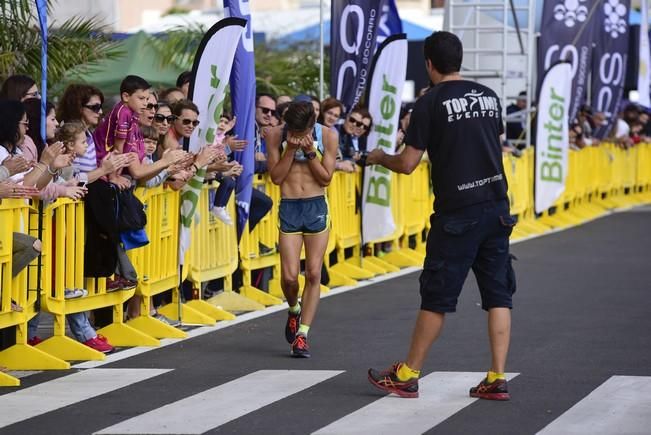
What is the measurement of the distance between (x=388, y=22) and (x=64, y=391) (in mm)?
10308

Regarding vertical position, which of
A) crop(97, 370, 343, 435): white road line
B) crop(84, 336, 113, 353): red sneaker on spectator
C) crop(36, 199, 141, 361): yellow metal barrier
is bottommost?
crop(84, 336, 113, 353): red sneaker on spectator

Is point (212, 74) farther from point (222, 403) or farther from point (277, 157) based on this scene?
point (222, 403)

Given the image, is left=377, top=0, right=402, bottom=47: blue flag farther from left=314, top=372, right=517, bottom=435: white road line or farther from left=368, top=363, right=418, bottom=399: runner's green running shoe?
left=368, top=363, right=418, bottom=399: runner's green running shoe

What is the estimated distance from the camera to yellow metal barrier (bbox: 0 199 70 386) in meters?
10.0

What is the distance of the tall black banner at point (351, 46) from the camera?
1683 centimetres

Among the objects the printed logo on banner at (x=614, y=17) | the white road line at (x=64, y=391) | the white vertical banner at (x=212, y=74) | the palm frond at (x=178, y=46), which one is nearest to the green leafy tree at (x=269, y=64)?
the palm frond at (x=178, y=46)

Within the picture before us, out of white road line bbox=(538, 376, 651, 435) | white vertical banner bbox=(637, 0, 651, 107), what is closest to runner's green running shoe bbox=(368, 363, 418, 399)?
white road line bbox=(538, 376, 651, 435)

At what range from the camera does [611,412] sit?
853 centimetres

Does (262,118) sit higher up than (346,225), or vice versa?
(262,118)

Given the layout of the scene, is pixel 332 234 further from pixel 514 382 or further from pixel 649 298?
pixel 514 382

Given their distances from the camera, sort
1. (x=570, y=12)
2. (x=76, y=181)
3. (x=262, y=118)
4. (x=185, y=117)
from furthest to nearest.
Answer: (x=570, y=12) → (x=262, y=118) → (x=185, y=117) → (x=76, y=181)

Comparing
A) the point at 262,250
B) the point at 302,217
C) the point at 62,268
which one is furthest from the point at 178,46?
the point at 62,268

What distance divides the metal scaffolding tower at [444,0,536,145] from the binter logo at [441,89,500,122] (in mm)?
14869

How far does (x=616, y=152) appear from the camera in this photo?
30078 mm
